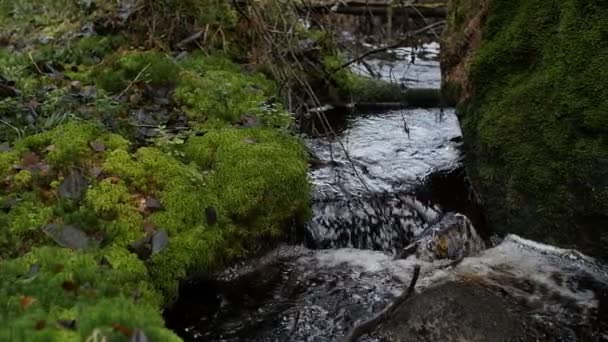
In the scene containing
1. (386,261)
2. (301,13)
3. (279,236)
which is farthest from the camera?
(301,13)

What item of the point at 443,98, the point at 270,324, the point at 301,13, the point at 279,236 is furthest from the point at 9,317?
the point at 301,13

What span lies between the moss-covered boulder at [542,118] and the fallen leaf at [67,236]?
9.78ft

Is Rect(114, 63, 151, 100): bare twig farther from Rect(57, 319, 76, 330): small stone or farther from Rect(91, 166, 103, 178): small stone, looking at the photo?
Rect(57, 319, 76, 330): small stone

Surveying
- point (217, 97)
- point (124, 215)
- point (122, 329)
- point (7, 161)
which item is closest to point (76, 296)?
point (122, 329)

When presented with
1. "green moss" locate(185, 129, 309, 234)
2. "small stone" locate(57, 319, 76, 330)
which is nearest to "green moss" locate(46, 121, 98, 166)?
"green moss" locate(185, 129, 309, 234)

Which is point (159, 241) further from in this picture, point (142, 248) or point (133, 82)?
point (133, 82)

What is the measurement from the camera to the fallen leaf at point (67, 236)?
9.75 feet

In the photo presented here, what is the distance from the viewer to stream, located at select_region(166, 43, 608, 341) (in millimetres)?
3443

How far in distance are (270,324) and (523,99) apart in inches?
96.4

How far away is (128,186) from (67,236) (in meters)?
0.66

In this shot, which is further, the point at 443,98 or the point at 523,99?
the point at 443,98

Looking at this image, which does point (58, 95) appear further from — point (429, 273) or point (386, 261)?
point (429, 273)

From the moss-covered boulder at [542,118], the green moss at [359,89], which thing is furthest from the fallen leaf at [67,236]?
the green moss at [359,89]

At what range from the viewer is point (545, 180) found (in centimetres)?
397
